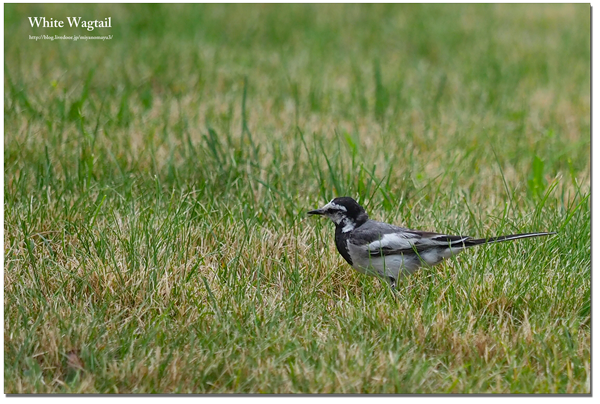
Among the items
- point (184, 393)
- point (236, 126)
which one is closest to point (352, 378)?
point (184, 393)

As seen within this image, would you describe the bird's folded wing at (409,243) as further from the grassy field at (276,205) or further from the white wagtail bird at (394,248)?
the grassy field at (276,205)

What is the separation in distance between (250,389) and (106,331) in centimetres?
75

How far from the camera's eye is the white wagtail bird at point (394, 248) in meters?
3.80

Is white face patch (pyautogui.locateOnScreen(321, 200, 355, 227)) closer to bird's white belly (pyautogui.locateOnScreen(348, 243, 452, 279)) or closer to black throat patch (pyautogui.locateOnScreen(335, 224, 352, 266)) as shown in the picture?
black throat patch (pyautogui.locateOnScreen(335, 224, 352, 266))

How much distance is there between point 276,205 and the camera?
15.2ft

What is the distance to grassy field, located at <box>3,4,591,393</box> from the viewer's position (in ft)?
10.0

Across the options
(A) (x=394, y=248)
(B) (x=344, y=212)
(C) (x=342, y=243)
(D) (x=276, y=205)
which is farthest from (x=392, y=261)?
(D) (x=276, y=205)

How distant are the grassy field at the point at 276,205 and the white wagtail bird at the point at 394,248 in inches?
3.5

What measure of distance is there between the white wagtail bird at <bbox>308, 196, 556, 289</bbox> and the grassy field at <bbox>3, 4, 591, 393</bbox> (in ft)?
0.29

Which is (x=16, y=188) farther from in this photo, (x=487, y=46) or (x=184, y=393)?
(x=487, y=46)

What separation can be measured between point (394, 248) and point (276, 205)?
40.4 inches

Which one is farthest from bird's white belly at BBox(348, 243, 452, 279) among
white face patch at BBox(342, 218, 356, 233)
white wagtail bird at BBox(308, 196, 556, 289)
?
white face patch at BBox(342, 218, 356, 233)

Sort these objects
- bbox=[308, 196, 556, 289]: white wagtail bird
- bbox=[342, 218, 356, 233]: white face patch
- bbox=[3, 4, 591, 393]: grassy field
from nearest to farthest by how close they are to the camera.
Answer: bbox=[3, 4, 591, 393]: grassy field, bbox=[308, 196, 556, 289]: white wagtail bird, bbox=[342, 218, 356, 233]: white face patch

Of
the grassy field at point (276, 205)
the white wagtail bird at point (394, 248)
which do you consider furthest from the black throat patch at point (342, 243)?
the grassy field at point (276, 205)
